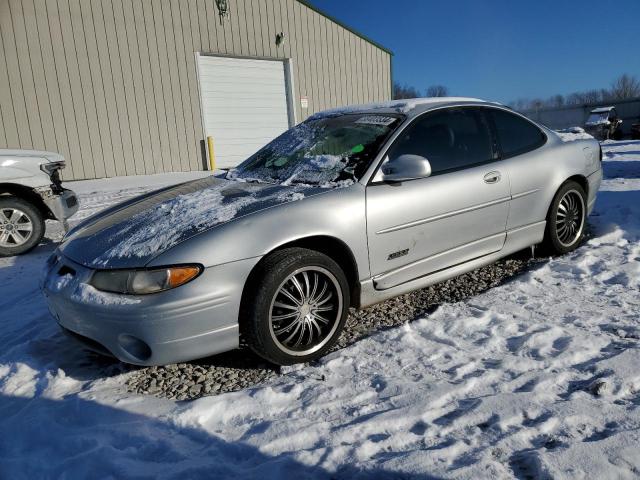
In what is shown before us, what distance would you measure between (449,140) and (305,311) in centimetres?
168

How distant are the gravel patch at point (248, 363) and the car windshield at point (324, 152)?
994 mm

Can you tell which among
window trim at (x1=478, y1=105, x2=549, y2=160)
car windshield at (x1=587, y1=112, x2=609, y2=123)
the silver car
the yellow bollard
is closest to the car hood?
the silver car

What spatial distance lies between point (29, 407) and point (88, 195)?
25.1 feet

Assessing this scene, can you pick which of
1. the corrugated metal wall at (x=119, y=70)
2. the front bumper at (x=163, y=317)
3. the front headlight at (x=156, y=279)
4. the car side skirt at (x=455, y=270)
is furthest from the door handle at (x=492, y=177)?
the corrugated metal wall at (x=119, y=70)

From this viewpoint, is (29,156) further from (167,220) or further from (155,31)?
(155,31)

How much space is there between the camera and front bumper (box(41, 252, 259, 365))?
7.61 ft

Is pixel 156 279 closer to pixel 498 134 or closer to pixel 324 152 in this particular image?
→ pixel 324 152

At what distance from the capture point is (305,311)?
2.68 metres

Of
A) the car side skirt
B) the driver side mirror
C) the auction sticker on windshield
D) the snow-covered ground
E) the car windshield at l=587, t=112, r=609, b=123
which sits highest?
the car windshield at l=587, t=112, r=609, b=123

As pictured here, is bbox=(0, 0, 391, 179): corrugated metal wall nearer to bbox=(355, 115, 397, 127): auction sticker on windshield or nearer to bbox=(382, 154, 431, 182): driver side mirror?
bbox=(355, 115, 397, 127): auction sticker on windshield

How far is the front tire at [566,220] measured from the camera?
4.01 metres

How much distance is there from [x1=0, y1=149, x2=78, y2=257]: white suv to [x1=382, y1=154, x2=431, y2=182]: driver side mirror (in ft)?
14.1

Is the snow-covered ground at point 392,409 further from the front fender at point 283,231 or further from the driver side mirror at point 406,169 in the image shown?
the driver side mirror at point 406,169

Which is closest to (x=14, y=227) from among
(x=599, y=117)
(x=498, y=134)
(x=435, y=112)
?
(x=435, y=112)
